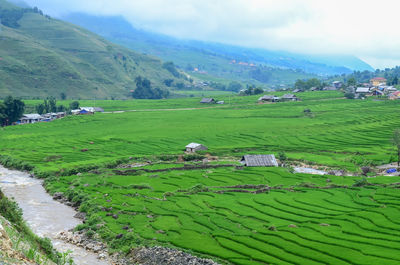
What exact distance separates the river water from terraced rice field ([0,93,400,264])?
237 cm

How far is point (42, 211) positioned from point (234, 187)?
26.8 metres

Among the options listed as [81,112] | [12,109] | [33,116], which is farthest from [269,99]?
[12,109]

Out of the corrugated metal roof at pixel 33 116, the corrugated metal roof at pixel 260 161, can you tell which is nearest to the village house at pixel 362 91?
the corrugated metal roof at pixel 260 161

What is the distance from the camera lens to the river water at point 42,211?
146 ft

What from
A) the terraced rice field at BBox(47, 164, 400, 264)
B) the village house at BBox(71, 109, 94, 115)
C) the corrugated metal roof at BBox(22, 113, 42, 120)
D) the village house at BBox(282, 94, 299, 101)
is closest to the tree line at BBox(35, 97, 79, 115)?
the village house at BBox(71, 109, 94, 115)

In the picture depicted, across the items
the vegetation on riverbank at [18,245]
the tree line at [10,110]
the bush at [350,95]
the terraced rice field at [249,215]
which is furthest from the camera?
the bush at [350,95]

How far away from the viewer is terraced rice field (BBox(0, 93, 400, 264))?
41.9 metres

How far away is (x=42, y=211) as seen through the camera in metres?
58.1

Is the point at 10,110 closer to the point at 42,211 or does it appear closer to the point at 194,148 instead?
the point at 194,148

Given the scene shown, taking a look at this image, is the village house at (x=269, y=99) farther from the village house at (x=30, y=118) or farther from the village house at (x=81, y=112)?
the village house at (x=30, y=118)

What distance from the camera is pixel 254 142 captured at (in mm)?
104250

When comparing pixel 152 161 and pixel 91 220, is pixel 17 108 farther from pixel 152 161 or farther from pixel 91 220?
pixel 91 220

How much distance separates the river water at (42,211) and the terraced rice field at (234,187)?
2369 millimetres

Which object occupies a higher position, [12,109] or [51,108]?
[12,109]
